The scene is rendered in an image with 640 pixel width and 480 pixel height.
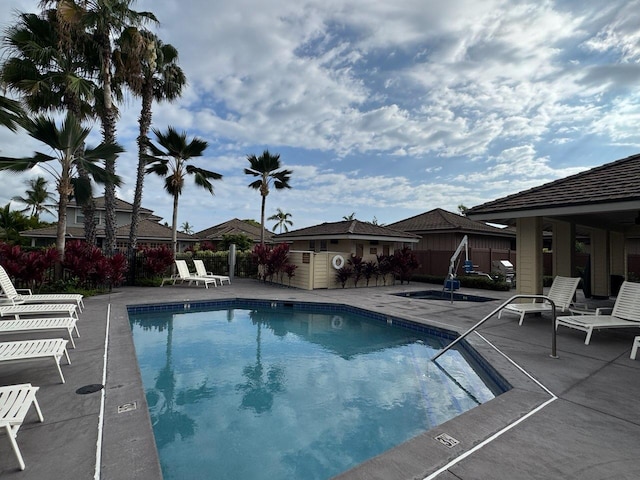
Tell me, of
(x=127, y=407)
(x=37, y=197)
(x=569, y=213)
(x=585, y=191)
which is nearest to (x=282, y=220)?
(x=37, y=197)

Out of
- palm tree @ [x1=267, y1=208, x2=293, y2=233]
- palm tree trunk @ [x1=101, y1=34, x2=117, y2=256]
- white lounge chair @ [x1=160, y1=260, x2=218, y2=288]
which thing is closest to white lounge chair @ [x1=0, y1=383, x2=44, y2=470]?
palm tree trunk @ [x1=101, y1=34, x2=117, y2=256]

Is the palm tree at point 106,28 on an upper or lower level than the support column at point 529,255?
upper

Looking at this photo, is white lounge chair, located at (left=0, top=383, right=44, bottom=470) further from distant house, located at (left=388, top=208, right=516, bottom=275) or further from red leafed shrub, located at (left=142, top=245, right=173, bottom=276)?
distant house, located at (left=388, top=208, right=516, bottom=275)

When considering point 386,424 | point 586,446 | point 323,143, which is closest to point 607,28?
point 586,446

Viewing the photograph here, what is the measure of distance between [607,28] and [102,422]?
13203 mm

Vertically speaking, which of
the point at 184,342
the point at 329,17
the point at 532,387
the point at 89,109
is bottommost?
the point at 184,342

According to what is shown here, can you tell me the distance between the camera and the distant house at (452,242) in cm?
1908

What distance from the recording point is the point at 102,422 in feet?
9.88

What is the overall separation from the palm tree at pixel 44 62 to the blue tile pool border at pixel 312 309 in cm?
497

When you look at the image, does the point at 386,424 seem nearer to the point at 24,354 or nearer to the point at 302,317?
the point at 24,354

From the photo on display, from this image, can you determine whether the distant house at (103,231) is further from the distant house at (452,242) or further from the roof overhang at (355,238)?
the distant house at (452,242)

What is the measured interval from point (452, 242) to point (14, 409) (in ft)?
65.7

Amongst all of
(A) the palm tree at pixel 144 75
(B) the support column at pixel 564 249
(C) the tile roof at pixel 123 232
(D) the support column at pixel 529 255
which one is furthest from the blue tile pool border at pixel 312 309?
(C) the tile roof at pixel 123 232

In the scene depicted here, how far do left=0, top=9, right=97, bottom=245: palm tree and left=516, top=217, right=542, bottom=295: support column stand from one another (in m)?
13.8
